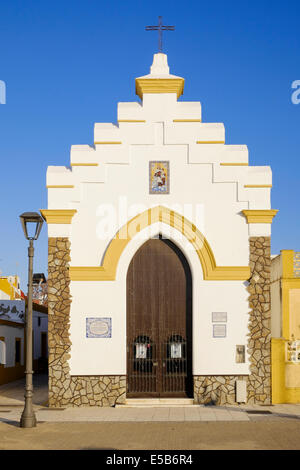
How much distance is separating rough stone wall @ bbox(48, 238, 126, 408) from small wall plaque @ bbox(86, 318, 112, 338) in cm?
57

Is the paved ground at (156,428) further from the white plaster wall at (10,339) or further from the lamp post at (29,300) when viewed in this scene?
the white plaster wall at (10,339)

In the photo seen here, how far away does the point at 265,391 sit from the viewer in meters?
16.9

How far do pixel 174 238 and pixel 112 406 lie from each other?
15.8 ft

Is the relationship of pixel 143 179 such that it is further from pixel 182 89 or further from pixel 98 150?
pixel 182 89

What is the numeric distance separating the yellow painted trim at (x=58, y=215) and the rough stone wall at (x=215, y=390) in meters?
5.52

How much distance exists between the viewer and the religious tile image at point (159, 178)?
17.4 m

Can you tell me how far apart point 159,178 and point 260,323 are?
4.83 meters

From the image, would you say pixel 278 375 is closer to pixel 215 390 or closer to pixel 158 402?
pixel 215 390

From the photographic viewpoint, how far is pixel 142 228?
56.7 ft

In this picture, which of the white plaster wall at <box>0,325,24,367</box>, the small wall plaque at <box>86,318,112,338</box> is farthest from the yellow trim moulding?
the white plaster wall at <box>0,325,24,367</box>

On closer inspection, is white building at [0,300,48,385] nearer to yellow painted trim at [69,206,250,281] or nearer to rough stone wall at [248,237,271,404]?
yellow painted trim at [69,206,250,281]

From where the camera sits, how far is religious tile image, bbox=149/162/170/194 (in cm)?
1739

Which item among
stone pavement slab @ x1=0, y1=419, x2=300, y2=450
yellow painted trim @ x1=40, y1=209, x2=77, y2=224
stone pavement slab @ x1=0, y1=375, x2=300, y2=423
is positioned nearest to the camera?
stone pavement slab @ x1=0, y1=419, x2=300, y2=450
